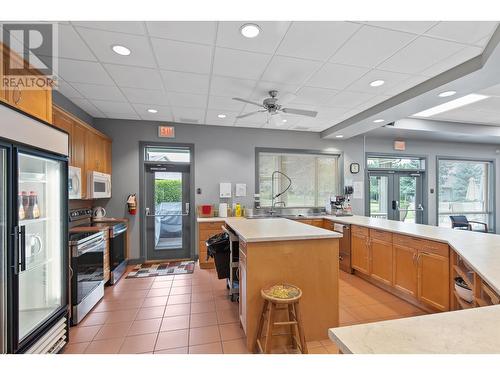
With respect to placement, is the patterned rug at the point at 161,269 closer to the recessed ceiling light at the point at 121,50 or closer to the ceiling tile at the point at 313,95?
the recessed ceiling light at the point at 121,50

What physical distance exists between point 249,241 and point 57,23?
2.34 m

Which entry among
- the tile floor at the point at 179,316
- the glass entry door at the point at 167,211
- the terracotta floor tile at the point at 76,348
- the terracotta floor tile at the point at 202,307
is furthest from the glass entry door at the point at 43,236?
the glass entry door at the point at 167,211

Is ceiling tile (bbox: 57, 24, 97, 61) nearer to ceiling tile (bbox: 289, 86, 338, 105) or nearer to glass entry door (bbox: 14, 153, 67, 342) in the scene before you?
glass entry door (bbox: 14, 153, 67, 342)

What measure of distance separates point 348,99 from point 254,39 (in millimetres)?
2023

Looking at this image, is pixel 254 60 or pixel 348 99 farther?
pixel 348 99

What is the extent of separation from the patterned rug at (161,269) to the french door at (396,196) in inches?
177

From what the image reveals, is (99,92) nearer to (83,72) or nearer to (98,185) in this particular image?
(83,72)

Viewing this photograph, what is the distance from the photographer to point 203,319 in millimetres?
2584

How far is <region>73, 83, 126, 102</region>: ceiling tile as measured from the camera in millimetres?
3039

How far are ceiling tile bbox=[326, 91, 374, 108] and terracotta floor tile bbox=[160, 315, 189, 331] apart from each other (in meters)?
3.46

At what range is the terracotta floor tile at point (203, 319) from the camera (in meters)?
2.48

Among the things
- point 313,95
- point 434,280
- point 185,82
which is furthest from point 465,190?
point 185,82

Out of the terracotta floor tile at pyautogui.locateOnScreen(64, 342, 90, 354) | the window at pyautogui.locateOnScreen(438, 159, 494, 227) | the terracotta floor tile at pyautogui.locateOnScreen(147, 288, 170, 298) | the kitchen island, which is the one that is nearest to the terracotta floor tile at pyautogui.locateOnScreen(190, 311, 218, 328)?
the kitchen island

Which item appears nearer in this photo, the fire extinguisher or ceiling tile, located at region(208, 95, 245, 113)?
ceiling tile, located at region(208, 95, 245, 113)
